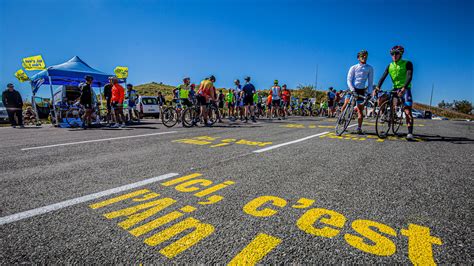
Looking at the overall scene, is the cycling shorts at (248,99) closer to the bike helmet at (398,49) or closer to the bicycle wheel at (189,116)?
the bicycle wheel at (189,116)

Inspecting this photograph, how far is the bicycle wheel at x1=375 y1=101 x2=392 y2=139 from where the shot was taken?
555cm

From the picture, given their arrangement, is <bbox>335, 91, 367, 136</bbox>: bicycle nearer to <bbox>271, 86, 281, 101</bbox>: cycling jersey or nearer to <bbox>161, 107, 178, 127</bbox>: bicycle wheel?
<bbox>161, 107, 178, 127</bbox>: bicycle wheel

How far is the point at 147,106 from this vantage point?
16734 millimetres

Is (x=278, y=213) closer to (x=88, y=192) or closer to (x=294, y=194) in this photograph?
(x=294, y=194)

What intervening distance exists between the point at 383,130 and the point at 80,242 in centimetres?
625

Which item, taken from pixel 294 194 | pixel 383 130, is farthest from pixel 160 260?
pixel 383 130


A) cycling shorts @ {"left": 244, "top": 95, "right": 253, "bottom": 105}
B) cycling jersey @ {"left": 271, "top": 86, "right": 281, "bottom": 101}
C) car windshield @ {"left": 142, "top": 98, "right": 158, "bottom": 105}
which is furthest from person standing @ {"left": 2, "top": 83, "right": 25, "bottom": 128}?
cycling jersey @ {"left": 271, "top": 86, "right": 281, "bottom": 101}

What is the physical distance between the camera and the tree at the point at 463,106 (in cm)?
7119

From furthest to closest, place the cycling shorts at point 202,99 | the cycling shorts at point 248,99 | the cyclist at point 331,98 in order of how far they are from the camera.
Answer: the cyclist at point 331,98
the cycling shorts at point 248,99
the cycling shorts at point 202,99

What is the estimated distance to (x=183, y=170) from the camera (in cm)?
281

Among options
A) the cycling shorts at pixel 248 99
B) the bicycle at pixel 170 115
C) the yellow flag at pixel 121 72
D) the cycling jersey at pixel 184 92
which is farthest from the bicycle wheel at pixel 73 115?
the cycling shorts at pixel 248 99

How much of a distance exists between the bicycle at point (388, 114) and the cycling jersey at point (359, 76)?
28.3 inches

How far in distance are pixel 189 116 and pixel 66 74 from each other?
631 cm

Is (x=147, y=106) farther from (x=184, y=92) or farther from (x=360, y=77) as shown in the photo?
(x=360, y=77)
